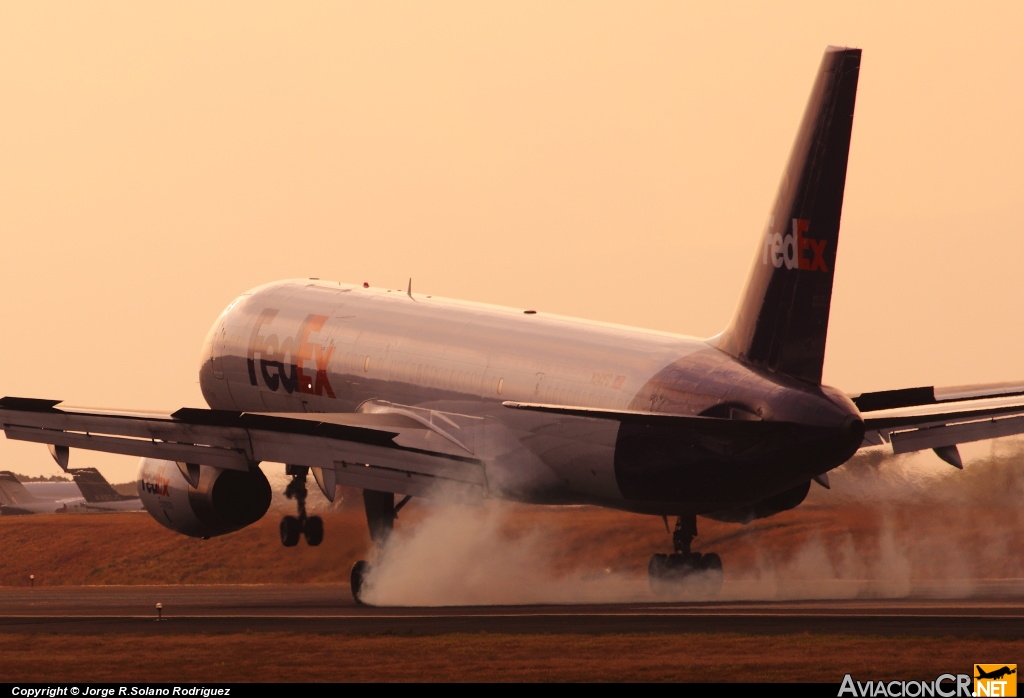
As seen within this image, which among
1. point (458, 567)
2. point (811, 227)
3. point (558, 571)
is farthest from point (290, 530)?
point (811, 227)

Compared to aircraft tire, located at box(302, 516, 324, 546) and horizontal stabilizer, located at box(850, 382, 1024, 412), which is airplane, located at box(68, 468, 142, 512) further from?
horizontal stabilizer, located at box(850, 382, 1024, 412)

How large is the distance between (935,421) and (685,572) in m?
7.45

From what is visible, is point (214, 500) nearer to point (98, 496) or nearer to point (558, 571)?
point (558, 571)

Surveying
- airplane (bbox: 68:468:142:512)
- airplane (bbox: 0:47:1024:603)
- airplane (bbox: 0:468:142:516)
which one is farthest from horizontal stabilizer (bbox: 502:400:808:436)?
airplane (bbox: 0:468:142:516)

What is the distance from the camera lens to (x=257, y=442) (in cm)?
3997

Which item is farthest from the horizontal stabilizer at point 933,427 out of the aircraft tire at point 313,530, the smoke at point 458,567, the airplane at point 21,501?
the airplane at point 21,501

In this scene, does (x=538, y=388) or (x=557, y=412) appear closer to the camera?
(x=557, y=412)

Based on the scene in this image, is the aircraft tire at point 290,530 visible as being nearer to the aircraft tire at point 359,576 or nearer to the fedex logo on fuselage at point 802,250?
the aircraft tire at point 359,576

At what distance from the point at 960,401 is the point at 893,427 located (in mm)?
3255

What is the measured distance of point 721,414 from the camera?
35812 millimetres

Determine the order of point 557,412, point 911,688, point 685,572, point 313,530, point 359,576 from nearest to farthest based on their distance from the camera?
point 911,688
point 557,412
point 685,572
point 359,576
point 313,530

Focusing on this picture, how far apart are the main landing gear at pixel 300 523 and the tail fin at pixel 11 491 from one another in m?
82.1

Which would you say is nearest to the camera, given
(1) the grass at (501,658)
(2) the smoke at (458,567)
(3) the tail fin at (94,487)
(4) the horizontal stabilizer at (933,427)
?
(1) the grass at (501,658)

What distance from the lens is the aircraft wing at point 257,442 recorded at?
39.3 meters
